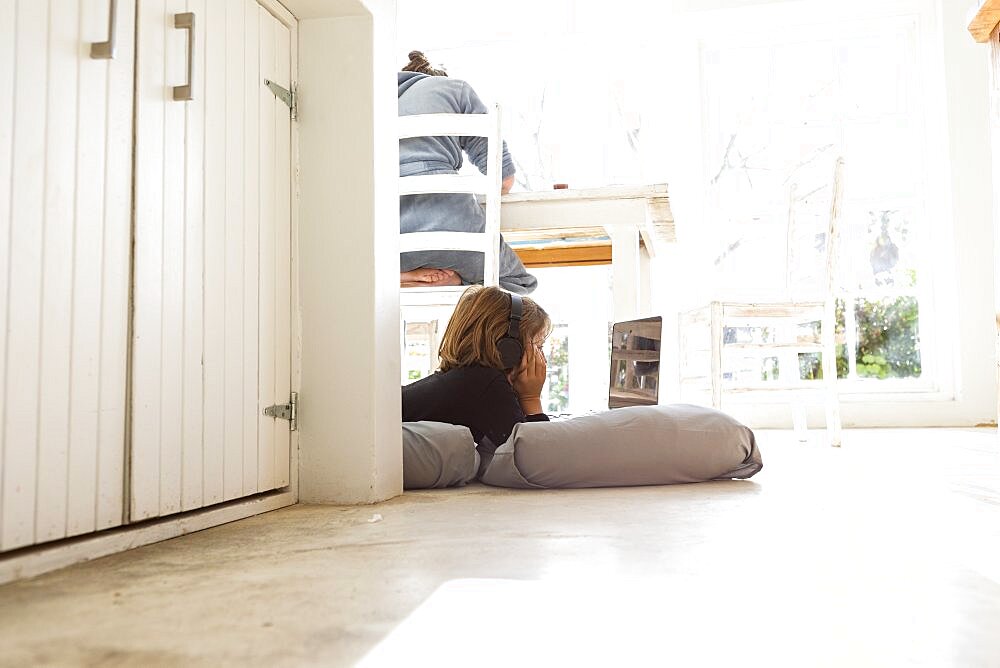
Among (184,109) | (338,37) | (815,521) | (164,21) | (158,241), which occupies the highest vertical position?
(338,37)

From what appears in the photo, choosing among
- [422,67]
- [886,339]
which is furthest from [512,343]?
[886,339]

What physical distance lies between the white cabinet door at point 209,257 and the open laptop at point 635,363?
1060 millimetres

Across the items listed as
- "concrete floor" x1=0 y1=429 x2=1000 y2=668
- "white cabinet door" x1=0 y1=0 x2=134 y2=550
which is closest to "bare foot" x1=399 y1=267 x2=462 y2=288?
"concrete floor" x1=0 y1=429 x2=1000 y2=668

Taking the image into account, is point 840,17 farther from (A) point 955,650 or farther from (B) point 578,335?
(A) point 955,650

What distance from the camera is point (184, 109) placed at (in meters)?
1.39

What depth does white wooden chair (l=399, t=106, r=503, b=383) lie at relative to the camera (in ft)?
8.62

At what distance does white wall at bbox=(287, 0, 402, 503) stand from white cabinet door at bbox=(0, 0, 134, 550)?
0.56 metres

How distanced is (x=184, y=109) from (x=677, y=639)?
109 centimetres

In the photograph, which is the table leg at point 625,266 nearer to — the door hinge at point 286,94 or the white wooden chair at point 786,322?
the white wooden chair at point 786,322

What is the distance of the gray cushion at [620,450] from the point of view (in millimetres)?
1948

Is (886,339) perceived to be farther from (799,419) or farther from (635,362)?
(635,362)

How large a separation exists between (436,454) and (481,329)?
1.20 feet

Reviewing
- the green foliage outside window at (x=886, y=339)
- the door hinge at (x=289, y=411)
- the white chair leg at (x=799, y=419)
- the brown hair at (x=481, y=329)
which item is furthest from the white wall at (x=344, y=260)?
the green foliage outside window at (x=886, y=339)

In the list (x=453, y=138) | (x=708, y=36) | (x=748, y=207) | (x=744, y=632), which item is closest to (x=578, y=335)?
(x=748, y=207)
